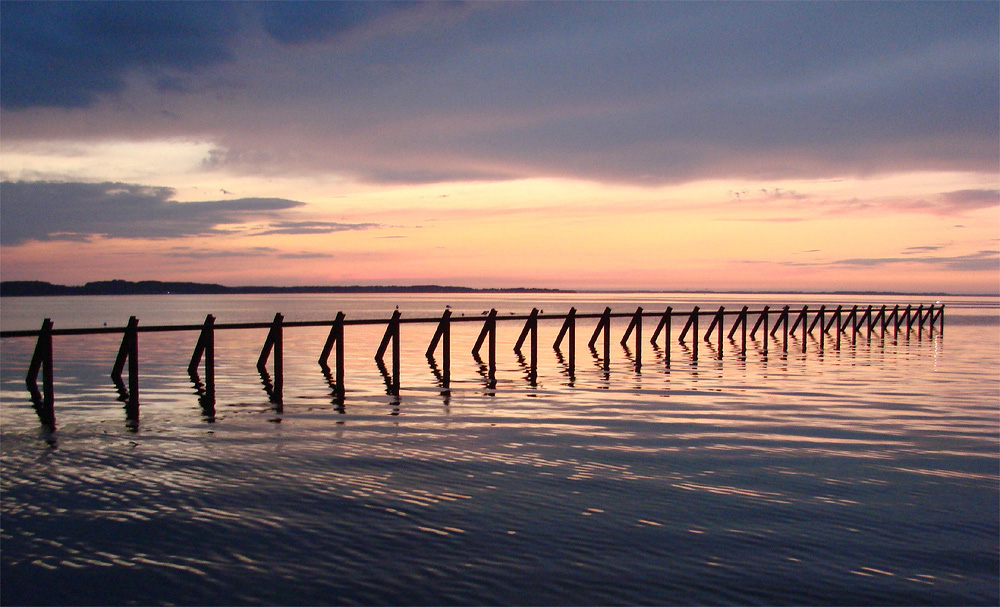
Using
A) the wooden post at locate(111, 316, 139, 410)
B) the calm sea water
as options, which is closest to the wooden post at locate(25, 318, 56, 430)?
the calm sea water

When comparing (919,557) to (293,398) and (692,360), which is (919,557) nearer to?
(293,398)

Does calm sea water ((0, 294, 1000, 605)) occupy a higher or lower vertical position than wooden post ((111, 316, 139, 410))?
lower

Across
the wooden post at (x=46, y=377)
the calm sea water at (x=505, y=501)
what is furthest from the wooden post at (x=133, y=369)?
the wooden post at (x=46, y=377)

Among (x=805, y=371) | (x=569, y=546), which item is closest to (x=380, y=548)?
(x=569, y=546)

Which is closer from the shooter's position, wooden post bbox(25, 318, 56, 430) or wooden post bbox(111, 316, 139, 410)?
wooden post bbox(25, 318, 56, 430)

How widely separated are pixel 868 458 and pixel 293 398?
12.3m

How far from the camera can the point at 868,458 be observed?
35.0ft

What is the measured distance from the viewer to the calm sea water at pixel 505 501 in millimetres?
6141

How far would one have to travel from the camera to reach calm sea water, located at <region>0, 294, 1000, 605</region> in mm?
6141

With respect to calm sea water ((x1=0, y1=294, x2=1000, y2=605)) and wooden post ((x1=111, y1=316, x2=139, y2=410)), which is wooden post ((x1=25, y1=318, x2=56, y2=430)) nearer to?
calm sea water ((x1=0, y1=294, x2=1000, y2=605))

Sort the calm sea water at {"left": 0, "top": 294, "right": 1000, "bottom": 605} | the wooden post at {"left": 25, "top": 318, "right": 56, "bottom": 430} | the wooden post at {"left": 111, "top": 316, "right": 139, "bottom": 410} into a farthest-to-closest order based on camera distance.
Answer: the wooden post at {"left": 111, "top": 316, "right": 139, "bottom": 410} → the wooden post at {"left": 25, "top": 318, "right": 56, "bottom": 430} → the calm sea water at {"left": 0, "top": 294, "right": 1000, "bottom": 605}

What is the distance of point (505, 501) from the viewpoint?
8.32m

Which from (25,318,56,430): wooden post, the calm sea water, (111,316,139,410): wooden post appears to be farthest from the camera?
(111,316,139,410): wooden post

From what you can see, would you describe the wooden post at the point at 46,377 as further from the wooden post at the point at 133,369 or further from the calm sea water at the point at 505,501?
the wooden post at the point at 133,369
